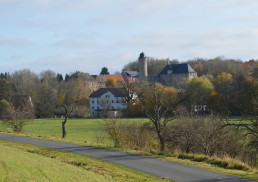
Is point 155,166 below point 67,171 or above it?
below

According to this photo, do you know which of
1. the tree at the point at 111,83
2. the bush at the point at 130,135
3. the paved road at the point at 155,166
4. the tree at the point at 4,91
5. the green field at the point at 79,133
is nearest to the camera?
the paved road at the point at 155,166

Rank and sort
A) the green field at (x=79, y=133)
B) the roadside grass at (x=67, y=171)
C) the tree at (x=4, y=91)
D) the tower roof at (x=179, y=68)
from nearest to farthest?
the roadside grass at (x=67, y=171)
the green field at (x=79, y=133)
the tree at (x=4, y=91)
the tower roof at (x=179, y=68)

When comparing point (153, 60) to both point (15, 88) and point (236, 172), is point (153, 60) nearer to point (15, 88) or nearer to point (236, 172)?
point (15, 88)

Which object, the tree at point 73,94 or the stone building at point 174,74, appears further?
the stone building at point 174,74

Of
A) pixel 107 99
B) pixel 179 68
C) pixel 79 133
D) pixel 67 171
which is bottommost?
pixel 79 133

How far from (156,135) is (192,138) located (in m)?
3.41

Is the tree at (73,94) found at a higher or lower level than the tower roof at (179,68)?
lower

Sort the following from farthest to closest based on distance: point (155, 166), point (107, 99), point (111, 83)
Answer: point (111, 83) → point (107, 99) → point (155, 166)

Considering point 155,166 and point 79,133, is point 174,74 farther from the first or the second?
point 155,166

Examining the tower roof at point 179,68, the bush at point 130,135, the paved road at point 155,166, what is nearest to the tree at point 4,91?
the tower roof at point 179,68

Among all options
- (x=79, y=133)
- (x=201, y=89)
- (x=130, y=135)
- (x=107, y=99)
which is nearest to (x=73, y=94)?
(x=107, y=99)

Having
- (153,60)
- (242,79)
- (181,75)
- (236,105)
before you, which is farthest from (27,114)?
(153,60)

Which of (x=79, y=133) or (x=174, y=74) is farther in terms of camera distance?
(x=174, y=74)

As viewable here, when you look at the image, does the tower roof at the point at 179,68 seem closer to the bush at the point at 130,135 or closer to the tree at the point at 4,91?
the tree at the point at 4,91
